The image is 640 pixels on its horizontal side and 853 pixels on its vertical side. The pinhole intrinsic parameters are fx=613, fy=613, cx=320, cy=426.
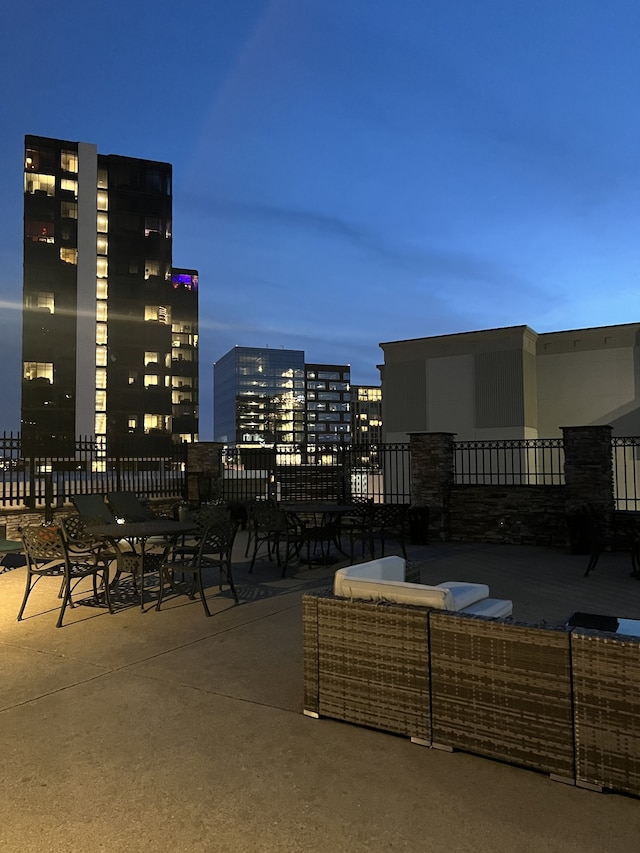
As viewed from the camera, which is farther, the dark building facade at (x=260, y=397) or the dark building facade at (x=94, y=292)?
the dark building facade at (x=260, y=397)

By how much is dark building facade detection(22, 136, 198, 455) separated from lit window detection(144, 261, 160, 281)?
0.28ft

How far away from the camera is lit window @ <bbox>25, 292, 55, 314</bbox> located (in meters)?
47.8

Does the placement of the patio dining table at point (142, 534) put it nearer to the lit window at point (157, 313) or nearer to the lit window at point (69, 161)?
the lit window at point (157, 313)

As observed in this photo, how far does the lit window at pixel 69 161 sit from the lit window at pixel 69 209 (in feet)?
8.71

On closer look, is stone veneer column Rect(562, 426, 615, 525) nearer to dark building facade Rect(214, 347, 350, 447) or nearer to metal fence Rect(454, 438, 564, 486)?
metal fence Rect(454, 438, 564, 486)

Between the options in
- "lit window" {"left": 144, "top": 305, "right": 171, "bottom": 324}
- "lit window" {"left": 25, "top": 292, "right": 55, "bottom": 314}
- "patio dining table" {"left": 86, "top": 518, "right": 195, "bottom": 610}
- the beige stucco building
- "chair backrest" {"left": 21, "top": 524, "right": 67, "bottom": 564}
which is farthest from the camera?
"lit window" {"left": 144, "top": 305, "right": 171, "bottom": 324}

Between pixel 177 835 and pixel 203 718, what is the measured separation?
3.51 ft

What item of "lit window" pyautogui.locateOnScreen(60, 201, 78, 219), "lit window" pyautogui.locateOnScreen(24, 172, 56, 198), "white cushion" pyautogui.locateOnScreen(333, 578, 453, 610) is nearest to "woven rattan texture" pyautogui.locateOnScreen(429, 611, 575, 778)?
"white cushion" pyautogui.locateOnScreen(333, 578, 453, 610)

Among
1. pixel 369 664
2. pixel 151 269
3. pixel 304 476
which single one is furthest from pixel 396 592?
pixel 151 269

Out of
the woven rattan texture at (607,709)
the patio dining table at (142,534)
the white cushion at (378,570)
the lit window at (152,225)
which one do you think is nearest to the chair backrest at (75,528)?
the patio dining table at (142,534)

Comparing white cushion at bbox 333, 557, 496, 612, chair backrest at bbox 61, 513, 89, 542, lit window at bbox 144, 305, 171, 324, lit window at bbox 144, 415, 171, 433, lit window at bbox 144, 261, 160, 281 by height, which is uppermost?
lit window at bbox 144, 261, 160, 281

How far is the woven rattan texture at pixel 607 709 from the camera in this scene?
254cm

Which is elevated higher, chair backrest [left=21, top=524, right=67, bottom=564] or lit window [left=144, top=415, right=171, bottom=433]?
lit window [left=144, top=415, right=171, bottom=433]

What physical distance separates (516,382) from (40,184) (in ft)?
135
